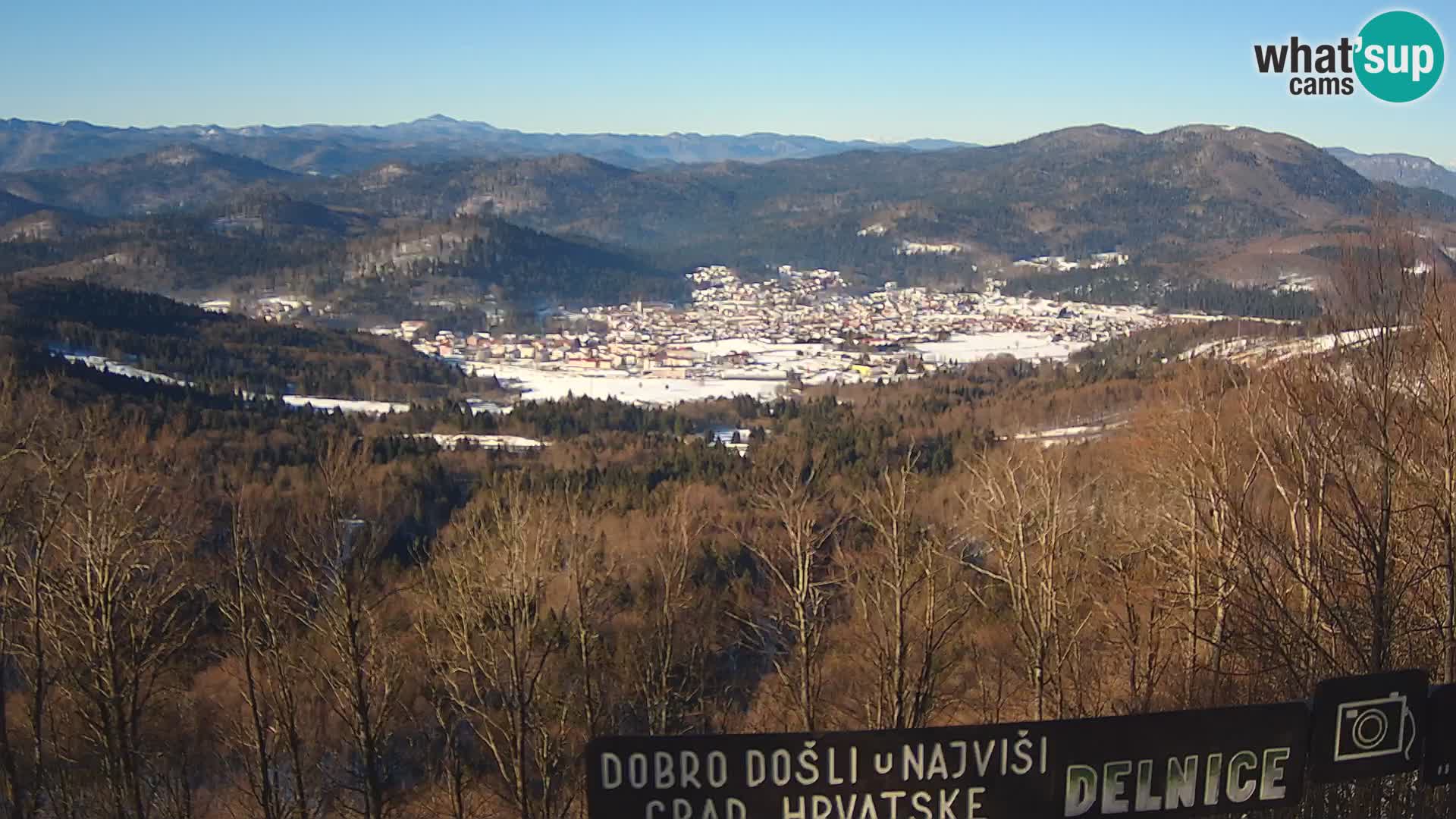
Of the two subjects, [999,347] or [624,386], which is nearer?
[624,386]

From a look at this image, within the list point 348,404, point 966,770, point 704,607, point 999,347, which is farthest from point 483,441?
point 999,347

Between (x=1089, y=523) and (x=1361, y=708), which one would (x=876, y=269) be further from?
(x=1361, y=708)

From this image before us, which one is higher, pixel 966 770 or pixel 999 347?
pixel 966 770

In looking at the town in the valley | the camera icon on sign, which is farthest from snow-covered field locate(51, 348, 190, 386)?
the camera icon on sign

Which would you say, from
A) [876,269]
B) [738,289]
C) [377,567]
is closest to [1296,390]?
[377,567]

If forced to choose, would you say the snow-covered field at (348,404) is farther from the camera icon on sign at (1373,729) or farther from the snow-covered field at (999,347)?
the camera icon on sign at (1373,729)

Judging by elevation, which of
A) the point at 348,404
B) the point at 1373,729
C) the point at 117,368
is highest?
the point at 1373,729

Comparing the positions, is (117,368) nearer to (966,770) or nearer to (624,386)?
(624,386)

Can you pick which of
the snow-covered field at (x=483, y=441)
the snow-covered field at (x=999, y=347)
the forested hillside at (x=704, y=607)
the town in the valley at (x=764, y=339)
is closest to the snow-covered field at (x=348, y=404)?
the snow-covered field at (x=483, y=441)
